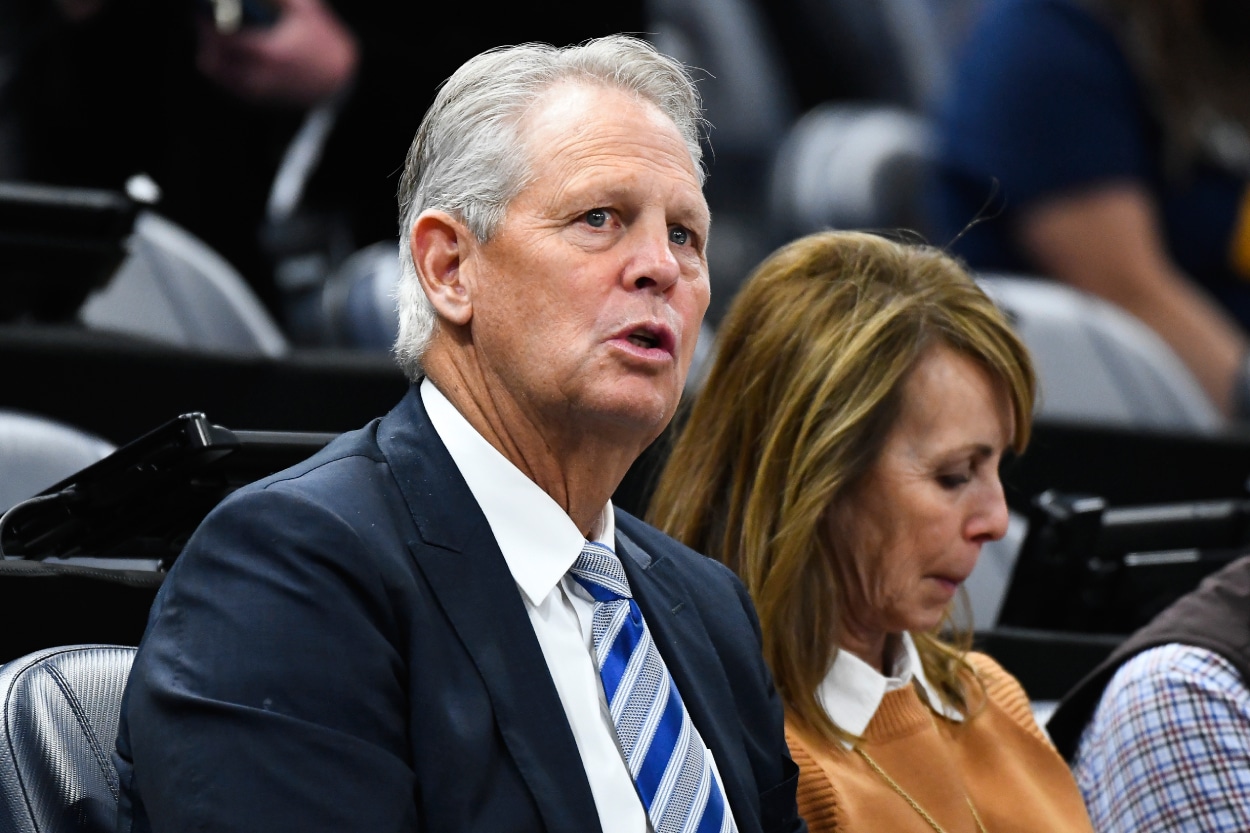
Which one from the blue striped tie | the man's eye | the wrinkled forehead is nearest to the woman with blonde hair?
the man's eye

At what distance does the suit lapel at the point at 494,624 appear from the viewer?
1203mm

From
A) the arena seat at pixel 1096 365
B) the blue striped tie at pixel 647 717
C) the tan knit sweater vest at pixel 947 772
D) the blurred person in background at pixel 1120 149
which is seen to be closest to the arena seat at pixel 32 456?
the blue striped tie at pixel 647 717

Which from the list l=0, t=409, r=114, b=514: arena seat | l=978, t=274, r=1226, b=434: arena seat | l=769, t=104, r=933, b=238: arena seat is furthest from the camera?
l=769, t=104, r=933, b=238: arena seat

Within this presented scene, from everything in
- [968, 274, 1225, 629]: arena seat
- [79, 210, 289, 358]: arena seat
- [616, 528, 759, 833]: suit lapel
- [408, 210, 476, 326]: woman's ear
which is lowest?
[968, 274, 1225, 629]: arena seat

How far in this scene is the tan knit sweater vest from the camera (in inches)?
61.8

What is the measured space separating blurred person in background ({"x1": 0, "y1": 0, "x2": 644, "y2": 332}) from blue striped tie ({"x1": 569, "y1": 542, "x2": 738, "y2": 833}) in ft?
5.68

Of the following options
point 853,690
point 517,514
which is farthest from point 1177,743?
point 517,514

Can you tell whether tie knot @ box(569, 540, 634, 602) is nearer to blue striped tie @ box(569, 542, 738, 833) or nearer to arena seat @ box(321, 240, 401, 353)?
blue striped tie @ box(569, 542, 738, 833)

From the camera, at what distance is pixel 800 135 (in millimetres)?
4887

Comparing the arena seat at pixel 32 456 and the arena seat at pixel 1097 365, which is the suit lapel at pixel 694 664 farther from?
the arena seat at pixel 1097 365

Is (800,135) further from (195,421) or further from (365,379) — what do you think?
(195,421)

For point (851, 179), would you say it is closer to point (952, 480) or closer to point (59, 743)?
point (952, 480)

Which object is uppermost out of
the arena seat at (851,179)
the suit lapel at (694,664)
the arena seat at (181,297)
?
the suit lapel at (694,664)

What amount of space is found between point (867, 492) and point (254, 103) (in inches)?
73.4
